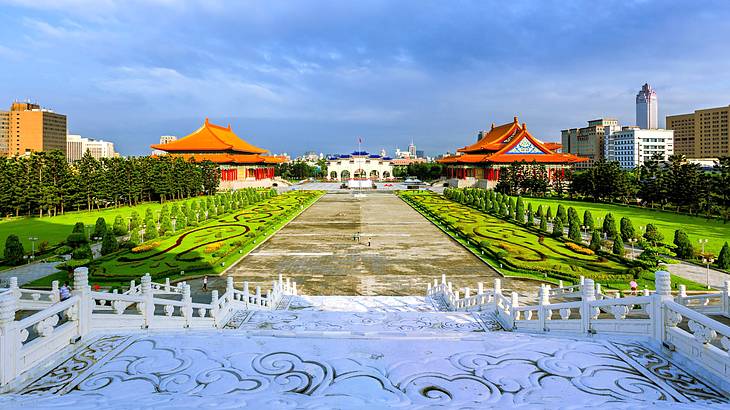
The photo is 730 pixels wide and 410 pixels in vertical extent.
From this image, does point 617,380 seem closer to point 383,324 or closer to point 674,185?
point 383,324

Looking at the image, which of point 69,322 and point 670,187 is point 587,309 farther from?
point 670,187

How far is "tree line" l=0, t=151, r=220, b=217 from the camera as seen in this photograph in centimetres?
3450

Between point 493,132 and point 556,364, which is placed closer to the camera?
point 556,364

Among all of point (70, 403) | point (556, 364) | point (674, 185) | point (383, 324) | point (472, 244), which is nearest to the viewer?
point (70, 403)

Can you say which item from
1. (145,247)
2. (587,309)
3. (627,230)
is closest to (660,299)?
(587,309)

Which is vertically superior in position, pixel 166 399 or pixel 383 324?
pixel 166 399

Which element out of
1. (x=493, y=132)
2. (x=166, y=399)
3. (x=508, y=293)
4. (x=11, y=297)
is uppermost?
(x=493, y=132)

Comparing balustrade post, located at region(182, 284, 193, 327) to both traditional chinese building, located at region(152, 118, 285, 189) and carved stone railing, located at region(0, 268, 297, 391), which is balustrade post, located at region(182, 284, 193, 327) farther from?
traditional chinese building, located at region(152, 118, 285, 189)

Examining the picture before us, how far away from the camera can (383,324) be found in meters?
10.7

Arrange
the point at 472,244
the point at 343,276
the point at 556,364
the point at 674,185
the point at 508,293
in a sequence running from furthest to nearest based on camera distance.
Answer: the point at 674,185
the point at 472,244
the point at 343,276
the point at 508,293
the point at 556,364

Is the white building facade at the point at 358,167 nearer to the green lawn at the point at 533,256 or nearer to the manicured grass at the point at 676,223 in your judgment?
the manicured grass at the point at 676,223

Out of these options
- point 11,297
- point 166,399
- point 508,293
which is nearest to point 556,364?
point 166,399

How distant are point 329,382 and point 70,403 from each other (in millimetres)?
A: 2476

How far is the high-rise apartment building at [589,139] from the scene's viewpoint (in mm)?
131000
